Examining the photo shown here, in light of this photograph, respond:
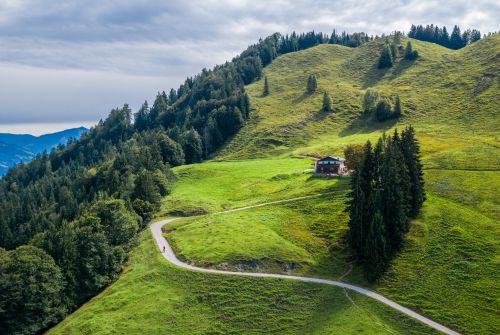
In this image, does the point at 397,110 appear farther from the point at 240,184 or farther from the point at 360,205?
Result: the point at 360,205

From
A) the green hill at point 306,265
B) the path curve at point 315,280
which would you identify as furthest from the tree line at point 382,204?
the path curve at point 315,280

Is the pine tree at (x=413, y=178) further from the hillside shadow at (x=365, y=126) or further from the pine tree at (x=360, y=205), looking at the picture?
the hillside shadow at (x=365, y=126)

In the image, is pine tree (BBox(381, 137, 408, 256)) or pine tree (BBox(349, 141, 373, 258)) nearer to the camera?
pine tree (BBox(381, 137, 408, 256))

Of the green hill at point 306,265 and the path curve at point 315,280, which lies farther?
the green hill at point 306,265

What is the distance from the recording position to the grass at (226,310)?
65.0 m

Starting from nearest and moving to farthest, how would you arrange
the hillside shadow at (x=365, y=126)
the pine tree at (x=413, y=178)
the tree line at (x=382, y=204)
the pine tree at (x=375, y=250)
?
1. the pine tree at (x=375, y=250)
2. the tree line at (x=382, y=204)
3. the pine tree at (x=413, y=178)
4. the hillside shadow at (x=365, y=126)

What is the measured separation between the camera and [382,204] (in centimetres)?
8269

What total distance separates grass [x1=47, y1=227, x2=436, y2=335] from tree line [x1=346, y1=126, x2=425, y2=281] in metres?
10.3

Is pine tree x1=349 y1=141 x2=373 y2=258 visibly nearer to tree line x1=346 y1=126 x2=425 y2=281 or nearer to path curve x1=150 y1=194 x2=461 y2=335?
tree line x1=346 y1=126 x2=425 y2=281

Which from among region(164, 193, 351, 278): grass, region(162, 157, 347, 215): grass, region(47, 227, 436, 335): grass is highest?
region(162, 157, 347, 215): grass

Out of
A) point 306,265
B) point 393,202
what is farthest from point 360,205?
point 306,265

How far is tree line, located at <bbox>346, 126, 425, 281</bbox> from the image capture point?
76938mm

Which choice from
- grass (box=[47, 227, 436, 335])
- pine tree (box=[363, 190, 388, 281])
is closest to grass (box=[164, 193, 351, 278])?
pine tree (box=[363, 190, 388, 281])

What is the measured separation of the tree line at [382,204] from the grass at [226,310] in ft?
33.9
